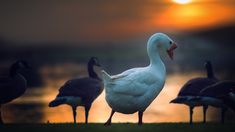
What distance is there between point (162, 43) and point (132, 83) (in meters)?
1.68

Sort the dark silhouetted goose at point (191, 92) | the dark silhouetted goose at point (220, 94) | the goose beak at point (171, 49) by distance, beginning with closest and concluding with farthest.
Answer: the goose beak at point (171, 49), the dark silhouetted goose at point (220, 94), the dark silhouetted goose at point (191, 92)

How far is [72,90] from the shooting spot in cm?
2236

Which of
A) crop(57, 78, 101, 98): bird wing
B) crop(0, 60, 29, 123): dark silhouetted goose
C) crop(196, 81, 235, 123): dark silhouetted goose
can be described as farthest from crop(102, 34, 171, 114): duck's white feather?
crop(0, 60, 29, 123): dark silhouetted goose

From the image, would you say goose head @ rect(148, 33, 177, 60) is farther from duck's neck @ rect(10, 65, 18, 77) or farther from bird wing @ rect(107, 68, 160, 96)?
duck's neck @ rect(10, 65, 18, 77)

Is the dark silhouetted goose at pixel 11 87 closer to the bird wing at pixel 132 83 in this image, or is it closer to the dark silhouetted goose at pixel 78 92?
the dark silhouetted goose at pixel 78 92

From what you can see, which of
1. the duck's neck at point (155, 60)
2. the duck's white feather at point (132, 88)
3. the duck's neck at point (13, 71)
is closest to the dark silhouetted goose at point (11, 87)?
the duck's neck at point (13, 71)

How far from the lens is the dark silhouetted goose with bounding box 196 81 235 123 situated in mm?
20750

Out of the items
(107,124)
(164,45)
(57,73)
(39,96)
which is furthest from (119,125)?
(57,73)

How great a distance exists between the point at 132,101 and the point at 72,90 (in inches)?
186

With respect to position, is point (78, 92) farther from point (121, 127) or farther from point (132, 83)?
point (132, 83)

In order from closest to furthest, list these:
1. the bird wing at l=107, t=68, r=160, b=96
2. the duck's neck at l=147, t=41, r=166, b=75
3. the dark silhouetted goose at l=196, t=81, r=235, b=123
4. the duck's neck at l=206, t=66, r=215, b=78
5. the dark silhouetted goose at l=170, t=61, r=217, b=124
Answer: the bird wing at l=107, t=68, r=160, b=96
the duck's neck at l=147, t=41, r=166, b=75
the dark silhouetted goose at l=196, t=81, r=235, b=123
the dark silhouetted goose at l=170, t=61, r=217, b=124
the duck's neck at l=206, t=66, r=215, b=78

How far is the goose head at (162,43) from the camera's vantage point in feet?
61.9

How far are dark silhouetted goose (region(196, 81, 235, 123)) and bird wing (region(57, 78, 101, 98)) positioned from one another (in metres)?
3.51

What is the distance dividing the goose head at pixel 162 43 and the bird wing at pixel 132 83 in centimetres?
94
